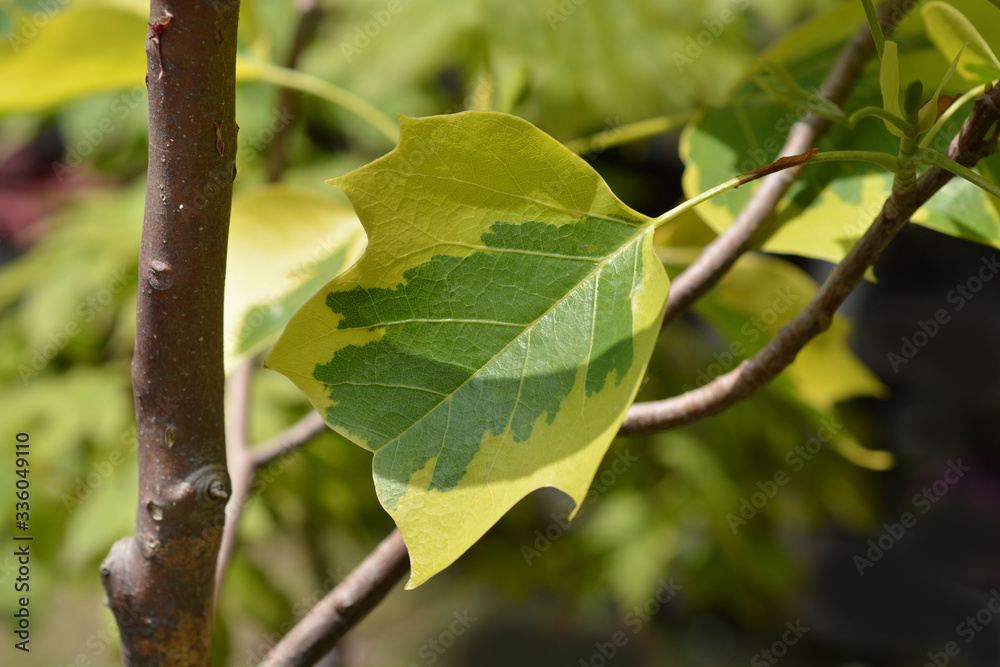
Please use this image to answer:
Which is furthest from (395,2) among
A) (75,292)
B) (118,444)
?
(118,444)

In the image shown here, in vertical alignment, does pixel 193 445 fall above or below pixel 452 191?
below

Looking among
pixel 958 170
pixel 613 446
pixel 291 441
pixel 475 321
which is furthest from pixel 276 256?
pixel 613 446

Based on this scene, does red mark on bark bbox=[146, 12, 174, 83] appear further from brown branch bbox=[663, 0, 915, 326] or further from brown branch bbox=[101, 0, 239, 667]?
brown branch bbox=[663, 0, 915, 326]

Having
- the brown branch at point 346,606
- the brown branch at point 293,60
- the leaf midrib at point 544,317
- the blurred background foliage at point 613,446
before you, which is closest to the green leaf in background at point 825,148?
the blurred background foliage at point 613,446

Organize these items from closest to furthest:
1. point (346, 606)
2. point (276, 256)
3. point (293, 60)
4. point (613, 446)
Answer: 1. point (346, 606)
2. point (276, 256)
3. point (293, 60)
4. point (613, 446)

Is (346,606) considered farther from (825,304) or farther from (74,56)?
(74,56)

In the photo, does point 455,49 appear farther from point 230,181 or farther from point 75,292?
point 230,181
